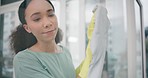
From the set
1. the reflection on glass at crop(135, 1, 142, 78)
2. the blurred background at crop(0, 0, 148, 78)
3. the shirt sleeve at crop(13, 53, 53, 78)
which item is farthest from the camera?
the reflection on glass at crop(135, 1, 142, 78)

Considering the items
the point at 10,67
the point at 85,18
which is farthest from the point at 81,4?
the point at 10,67

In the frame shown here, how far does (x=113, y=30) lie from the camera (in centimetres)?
88

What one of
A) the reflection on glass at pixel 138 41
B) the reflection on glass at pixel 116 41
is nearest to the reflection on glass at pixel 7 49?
the reflection on glass at pixel 116 41

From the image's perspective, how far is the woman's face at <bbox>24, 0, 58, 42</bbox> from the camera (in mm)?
700

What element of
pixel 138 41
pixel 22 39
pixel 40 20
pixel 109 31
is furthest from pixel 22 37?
pixel 138 41

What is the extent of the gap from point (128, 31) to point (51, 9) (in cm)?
42

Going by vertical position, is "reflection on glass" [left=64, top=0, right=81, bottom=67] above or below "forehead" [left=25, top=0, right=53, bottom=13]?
below

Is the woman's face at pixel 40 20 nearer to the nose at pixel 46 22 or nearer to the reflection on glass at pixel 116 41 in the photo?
the nose at pixel 46 22

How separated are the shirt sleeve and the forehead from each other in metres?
0.17

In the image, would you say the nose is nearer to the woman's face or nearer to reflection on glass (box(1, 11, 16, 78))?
the woman's face

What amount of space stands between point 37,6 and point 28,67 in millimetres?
225

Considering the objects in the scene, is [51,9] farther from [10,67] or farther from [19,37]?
[10,67]

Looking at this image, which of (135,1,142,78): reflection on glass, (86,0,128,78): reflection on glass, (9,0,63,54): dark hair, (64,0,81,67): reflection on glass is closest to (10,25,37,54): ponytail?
(9,0,63,54): dark hair

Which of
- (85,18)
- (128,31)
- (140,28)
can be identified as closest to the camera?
(85,18)
